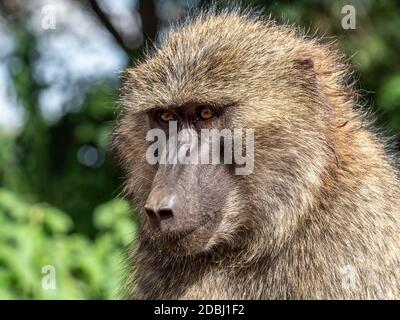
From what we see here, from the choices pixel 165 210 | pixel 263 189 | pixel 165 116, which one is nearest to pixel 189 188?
pixel 165 210

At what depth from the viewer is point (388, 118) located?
626 centimetres

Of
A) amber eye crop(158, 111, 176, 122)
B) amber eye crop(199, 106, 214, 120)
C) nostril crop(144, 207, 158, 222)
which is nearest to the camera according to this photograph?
nostril crop(144, 207, 158, 222)

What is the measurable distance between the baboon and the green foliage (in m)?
2.10

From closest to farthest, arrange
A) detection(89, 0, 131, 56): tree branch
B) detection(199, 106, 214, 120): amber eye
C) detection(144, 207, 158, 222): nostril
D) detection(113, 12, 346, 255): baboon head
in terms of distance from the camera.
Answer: detection(144, 207, 158, 222): nostril
detection(113, 12, 346, 255): baboon head
detection(199, 106, 214, 120): amber eye
detection(89, 0, 131, 56): tree branch

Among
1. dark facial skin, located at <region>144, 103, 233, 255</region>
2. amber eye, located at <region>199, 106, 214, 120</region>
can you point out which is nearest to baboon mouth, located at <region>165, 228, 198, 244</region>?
dark facial skin, located at <region>144, 103, 233, 255</region>

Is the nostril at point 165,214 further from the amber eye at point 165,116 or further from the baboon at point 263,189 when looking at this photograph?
the amber eye at point 165,116

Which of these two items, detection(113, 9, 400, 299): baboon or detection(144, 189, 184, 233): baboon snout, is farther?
detection(113, 9, 400, 299): baboon

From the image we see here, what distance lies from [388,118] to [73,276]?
2606 millimetres

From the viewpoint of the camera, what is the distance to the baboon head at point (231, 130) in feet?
9.75

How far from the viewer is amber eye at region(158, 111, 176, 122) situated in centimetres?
327

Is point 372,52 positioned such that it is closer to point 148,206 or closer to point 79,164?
point 79,164

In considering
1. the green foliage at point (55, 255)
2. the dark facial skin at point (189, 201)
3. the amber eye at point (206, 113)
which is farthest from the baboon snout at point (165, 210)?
the green foliage at point (55, 255)

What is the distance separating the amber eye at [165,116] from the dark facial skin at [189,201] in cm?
16

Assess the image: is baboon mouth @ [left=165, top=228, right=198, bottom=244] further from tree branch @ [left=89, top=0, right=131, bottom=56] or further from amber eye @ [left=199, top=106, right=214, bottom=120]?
tree branch @ [left=89, top=0, right=131, bottom=56]
